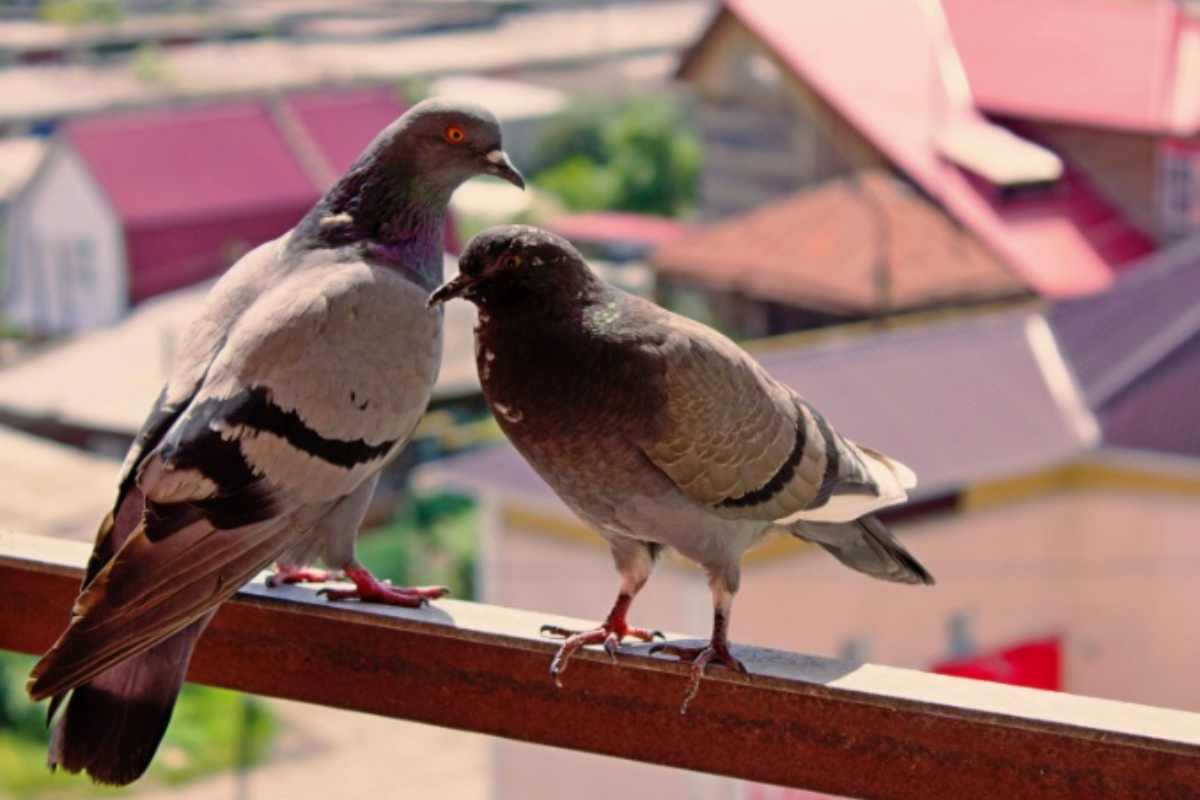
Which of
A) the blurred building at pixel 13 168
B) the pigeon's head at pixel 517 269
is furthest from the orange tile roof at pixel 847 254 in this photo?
the pigeon's head at pixel 517 269

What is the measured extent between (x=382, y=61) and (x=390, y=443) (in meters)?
15.6

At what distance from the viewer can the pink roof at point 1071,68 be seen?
741 cm

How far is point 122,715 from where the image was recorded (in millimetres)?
1527

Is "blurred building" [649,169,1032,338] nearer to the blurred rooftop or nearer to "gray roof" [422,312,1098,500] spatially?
"gray roof" [422,312,1098,500]

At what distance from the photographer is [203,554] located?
153 centimetres

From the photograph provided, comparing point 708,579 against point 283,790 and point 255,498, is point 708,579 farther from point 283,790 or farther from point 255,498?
point 283,790

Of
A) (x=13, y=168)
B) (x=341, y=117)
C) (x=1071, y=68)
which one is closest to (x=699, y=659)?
(x=1071, y=68)

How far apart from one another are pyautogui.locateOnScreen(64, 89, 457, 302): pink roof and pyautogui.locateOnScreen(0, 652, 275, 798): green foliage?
150 inches

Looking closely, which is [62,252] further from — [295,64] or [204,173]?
[295,64]

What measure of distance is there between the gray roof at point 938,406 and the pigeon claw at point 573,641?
5.04 meters

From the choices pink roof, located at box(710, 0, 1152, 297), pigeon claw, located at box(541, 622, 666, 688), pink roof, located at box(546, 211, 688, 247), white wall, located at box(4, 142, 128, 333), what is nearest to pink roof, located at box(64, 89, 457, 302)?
white wall, located at box(4, 142, 128, 333)

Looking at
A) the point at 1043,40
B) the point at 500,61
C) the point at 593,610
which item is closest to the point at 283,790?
the point at 593,610

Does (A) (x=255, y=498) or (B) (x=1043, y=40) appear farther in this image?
(B) (x=1043, y=40)

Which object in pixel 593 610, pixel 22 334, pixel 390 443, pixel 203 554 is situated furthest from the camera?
pixel 22 334
